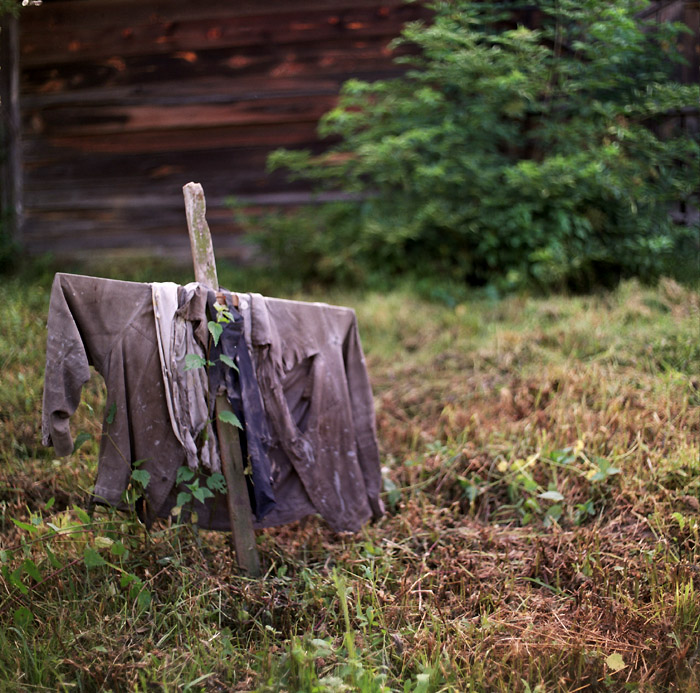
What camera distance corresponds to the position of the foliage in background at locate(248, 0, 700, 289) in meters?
4.75

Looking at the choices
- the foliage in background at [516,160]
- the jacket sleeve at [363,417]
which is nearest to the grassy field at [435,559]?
the jacket sleeve at [363,417]

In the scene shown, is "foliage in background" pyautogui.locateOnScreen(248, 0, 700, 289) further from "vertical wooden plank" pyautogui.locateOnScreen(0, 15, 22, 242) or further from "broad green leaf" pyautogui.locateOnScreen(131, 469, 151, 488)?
"broad green leaf" pyautogui.locateOnScreen(131, 469, 151, 488)

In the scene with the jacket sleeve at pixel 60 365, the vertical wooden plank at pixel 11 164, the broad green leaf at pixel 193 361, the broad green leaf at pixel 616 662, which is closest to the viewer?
the broad green leaf at pixel 616 662

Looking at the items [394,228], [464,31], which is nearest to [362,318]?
[394,228]

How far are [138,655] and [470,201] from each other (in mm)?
4850

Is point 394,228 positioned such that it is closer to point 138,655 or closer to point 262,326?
point 262,326

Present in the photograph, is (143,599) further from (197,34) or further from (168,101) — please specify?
(197,34)

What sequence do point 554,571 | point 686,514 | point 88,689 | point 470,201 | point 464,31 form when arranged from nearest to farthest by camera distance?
point 88,689 → point 554,571 → point 686,514 → point 464,31 → point 470,201

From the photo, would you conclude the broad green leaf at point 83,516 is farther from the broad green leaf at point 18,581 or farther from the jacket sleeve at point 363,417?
the jacket sleeve at point 363,417

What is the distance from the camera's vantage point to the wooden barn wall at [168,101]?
265 inches

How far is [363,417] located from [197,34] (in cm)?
570

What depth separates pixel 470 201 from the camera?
5.83m

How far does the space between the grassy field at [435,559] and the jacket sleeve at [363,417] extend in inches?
9.0

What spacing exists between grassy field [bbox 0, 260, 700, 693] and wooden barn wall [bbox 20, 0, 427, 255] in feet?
11.9
